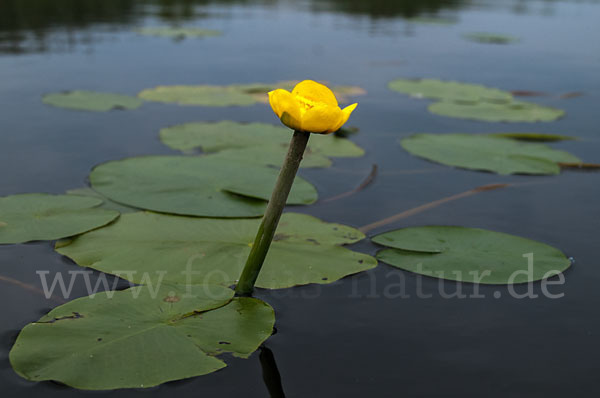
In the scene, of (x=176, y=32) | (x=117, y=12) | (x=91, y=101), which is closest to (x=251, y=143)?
(x=91, y=101)

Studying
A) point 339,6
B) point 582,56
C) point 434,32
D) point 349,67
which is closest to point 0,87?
point 349,67

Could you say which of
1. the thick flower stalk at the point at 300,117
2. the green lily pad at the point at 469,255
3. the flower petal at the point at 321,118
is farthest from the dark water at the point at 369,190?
the flower petal at the point at 321,118

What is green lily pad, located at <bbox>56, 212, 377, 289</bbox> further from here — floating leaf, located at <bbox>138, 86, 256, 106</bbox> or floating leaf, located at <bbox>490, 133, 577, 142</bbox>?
floating leaf, located at <bbox>138, 86, 256, 106</bbox>

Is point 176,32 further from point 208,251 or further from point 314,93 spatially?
point 314,93

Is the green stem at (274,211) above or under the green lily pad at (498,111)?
above

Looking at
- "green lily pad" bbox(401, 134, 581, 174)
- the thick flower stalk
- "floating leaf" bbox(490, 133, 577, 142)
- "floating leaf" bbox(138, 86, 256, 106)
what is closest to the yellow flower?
the thick flower stalk

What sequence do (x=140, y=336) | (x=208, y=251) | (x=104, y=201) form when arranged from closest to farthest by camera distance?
(x=140, y=336)
(x=208, y=251)
(x=104, y=201)

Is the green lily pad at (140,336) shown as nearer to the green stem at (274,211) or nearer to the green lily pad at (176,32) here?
the green stem at (274,211)
